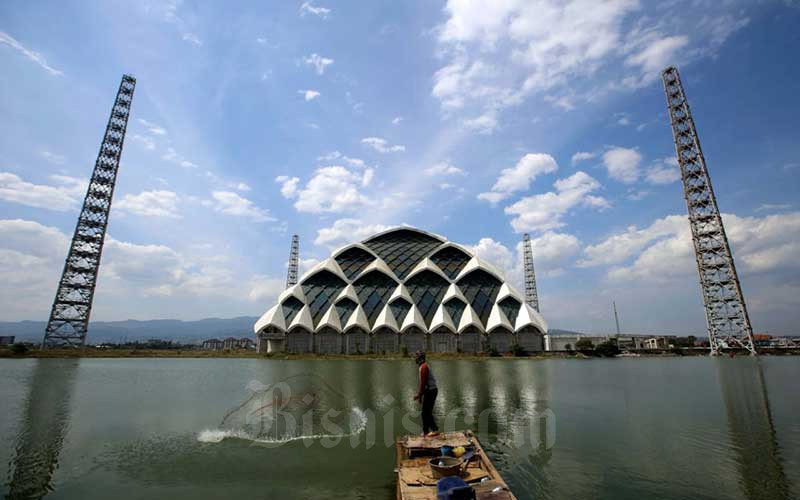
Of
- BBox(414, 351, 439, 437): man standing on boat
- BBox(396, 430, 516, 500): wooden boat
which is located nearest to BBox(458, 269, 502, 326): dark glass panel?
BBox(414, 351, 439, 437): man standing on boat

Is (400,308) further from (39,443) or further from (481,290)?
(39,443)

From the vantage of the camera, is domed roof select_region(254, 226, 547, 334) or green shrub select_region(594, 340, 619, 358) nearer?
domed roof select_region(254, 226, 547, 334)

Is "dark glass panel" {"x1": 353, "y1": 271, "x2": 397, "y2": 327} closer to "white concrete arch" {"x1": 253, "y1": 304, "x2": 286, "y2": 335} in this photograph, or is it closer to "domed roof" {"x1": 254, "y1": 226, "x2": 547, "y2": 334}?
"domed roof" {"x1": 254, "y1": 226, "x2": 547, "y2": 334}

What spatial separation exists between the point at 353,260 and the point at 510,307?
3377 centimetres

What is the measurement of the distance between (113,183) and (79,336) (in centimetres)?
2886

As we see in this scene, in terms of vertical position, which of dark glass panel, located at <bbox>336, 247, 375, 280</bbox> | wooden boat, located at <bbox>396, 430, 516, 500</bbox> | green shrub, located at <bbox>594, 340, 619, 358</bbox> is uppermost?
dark glass panel, located at <bbox>336, 247, 375, 280</bbox>

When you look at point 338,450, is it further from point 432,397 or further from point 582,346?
point 582,346

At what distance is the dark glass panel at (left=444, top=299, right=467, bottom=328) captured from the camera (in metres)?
74.2

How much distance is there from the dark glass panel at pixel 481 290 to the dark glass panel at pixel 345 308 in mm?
21616

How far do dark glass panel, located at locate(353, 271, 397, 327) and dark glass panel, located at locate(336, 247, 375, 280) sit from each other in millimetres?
2922

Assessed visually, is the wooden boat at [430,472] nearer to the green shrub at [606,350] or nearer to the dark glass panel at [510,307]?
the dark glass panel at [510,307]

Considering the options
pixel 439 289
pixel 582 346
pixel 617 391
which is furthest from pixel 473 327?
pixel 617 391

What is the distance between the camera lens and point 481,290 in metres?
78.7

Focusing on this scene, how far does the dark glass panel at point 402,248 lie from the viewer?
275 feet
